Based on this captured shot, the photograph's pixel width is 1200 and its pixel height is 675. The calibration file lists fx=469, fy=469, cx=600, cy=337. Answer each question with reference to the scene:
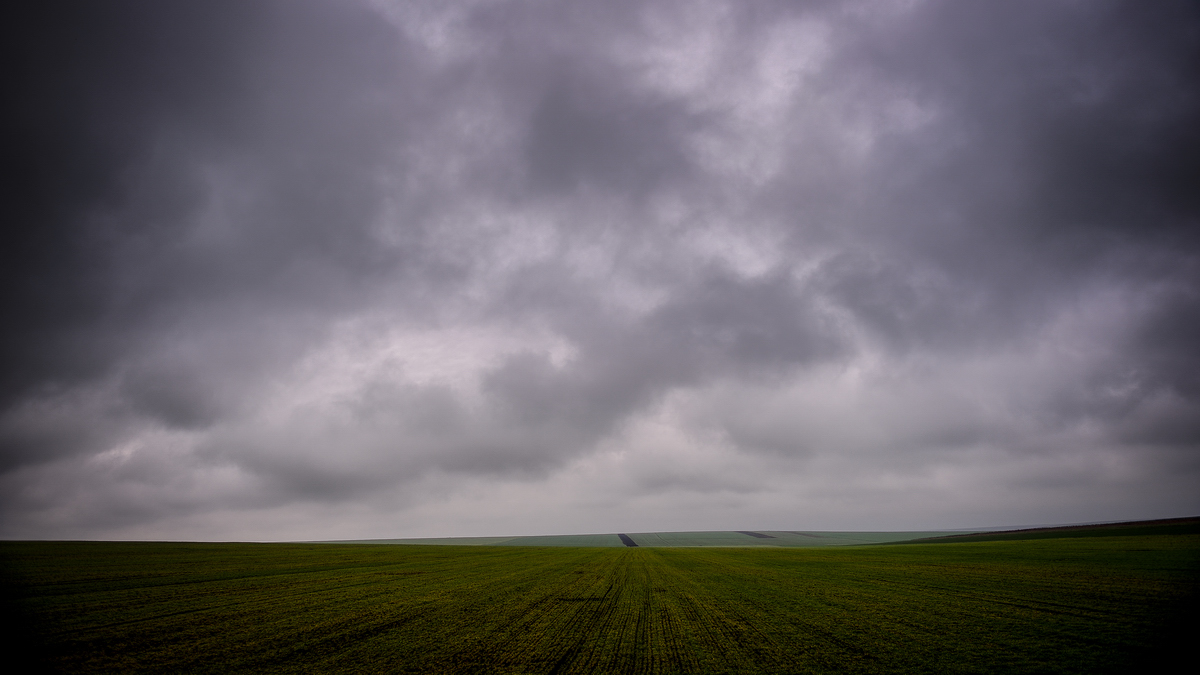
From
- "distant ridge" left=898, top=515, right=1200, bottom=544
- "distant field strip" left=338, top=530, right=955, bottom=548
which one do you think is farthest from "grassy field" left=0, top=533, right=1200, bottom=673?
"distant field strip" left=338, top=530, right=955, bottom=548

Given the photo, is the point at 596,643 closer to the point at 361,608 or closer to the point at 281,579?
the point at 361,608

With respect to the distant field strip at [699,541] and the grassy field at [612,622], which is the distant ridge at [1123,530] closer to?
the distant field strip at [699,541]

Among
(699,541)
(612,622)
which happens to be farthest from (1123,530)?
(612,622)

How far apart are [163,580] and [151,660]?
1916 cm

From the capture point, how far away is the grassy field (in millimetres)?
11258

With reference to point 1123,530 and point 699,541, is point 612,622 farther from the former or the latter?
point 699,541

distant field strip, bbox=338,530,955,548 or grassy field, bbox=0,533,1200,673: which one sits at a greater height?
grassy field, bbox=0,533,1200,673

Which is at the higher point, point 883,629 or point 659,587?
point 883,629

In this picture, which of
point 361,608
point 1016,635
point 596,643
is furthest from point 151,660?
point 1016,635

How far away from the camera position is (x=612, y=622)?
51.4ft

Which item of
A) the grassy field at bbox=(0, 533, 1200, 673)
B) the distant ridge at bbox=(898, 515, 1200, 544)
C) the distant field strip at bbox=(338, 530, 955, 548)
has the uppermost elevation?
the grassy field at bbox=(0, 533, 1200, 673)

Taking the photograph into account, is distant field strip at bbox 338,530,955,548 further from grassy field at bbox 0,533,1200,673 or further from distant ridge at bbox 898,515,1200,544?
grassy field at bbox 0,533,1200,673

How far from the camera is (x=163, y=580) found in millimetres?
24969

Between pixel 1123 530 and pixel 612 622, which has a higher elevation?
pixel 612 622
